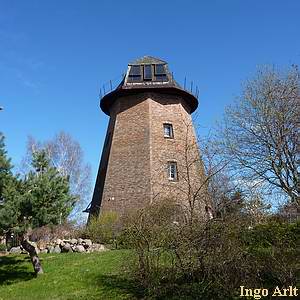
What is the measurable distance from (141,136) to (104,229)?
786 cm

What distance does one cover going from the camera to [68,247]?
18.8 metres

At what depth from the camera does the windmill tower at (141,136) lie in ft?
83.9

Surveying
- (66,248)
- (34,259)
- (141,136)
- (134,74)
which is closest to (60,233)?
(66,248)

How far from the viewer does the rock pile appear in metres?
18.5

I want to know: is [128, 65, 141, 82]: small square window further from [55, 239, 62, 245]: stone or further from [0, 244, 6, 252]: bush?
[0, 244, 6, 252]: bush

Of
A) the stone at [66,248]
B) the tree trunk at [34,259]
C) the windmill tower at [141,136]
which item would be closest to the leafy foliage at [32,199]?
the tree trunk at [34,259]

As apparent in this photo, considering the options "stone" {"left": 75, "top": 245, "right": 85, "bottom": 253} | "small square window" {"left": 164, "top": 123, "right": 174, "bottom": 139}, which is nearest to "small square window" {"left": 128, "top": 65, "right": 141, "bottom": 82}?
"small square window" {"left": 164, "top": 123, "right": 174, "bottom": 139}

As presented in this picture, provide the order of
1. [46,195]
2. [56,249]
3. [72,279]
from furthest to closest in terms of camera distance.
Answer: [56,249], [46,195], [72,279]

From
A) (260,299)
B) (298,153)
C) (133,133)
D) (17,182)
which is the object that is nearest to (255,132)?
(298,153)

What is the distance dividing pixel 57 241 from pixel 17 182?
24.2ft

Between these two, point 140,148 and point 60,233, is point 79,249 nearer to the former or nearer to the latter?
point 60,233

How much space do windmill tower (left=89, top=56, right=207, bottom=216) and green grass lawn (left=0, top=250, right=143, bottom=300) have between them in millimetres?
9296

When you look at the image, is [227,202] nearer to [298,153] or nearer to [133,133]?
[298,153]

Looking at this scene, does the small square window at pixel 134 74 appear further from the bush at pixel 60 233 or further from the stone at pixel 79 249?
the stone at pixel 79 249
